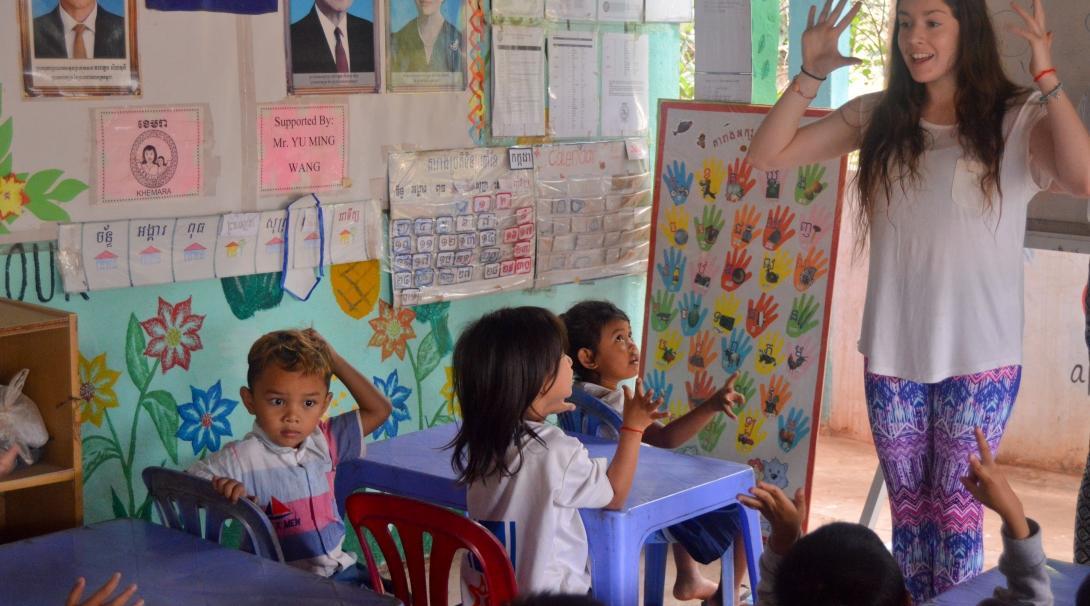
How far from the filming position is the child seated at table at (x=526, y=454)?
7.43 feet

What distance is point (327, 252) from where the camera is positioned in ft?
11.6

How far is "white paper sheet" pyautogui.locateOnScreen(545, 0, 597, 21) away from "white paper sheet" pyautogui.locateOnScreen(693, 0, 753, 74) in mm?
366

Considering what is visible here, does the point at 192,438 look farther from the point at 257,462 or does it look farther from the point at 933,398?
the point at 933,398

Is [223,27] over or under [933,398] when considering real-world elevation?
over

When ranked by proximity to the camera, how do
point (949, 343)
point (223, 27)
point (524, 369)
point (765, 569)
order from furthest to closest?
point (223, 27) < point (949, 343) < point (524, 369) < point (765, 569)

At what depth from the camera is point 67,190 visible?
2992 millimetres

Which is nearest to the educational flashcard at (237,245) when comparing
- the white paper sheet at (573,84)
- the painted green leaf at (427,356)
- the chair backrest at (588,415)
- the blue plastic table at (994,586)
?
the painted green leaf at (427,356)

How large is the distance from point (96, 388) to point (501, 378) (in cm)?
131

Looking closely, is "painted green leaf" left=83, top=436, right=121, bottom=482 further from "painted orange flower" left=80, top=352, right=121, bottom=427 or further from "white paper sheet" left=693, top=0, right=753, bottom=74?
"white paper sheet" left=693, top=0, right=753, bottom=74

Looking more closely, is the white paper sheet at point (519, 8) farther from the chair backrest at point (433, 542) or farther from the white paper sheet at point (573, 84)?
the chair backrest at point (433, 542)

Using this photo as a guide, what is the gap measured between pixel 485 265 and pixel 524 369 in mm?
1718

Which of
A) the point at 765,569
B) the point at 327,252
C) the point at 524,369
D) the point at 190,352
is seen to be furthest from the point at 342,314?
the point at 765,569

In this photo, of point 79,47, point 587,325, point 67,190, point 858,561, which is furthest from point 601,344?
point 858,561

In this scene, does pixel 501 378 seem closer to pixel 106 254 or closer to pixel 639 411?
pixel 639 411
